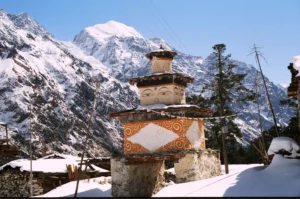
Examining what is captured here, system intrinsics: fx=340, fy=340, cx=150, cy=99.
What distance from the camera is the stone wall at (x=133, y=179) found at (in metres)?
17.5

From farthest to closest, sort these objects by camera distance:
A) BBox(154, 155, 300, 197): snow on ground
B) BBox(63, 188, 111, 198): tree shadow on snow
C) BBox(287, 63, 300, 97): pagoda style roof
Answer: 1. BBox(63, 188, 111, 198): tree shadow on snow
2. BBox(287, 63, 300, 97): pagoda style roof
3. BBox(154, 155, 300, 197): snow on ground

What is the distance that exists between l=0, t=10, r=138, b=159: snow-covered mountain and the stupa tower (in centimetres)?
4817

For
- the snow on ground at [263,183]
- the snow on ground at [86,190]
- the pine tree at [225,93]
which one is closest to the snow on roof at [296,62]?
the snow on ground at [263,183]

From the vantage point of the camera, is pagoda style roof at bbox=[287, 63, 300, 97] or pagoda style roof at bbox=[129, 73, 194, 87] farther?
pagoda style roof at bbox=[129, 73, 194, 87]

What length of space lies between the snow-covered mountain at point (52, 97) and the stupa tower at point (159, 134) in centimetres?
4817

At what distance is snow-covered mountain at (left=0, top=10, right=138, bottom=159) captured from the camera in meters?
87.1

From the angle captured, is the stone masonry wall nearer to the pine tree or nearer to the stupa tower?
Result: the stupa tower

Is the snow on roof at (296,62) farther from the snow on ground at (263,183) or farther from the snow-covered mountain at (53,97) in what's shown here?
the snow-covered mountain at (53,97)

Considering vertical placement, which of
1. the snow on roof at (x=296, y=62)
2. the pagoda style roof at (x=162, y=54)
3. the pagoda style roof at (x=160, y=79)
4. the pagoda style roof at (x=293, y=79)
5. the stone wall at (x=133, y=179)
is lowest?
the stone wall at (x=133, y=179)

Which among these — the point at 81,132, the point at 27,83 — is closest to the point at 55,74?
the point at 27,83

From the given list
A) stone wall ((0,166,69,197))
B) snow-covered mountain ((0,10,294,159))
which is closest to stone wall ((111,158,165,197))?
stone wall ((0,166,69,197))

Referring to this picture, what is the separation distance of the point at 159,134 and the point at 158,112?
1.23 metres

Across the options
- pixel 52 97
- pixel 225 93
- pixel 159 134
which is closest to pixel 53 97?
pixel 52 97

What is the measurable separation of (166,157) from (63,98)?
325ft
